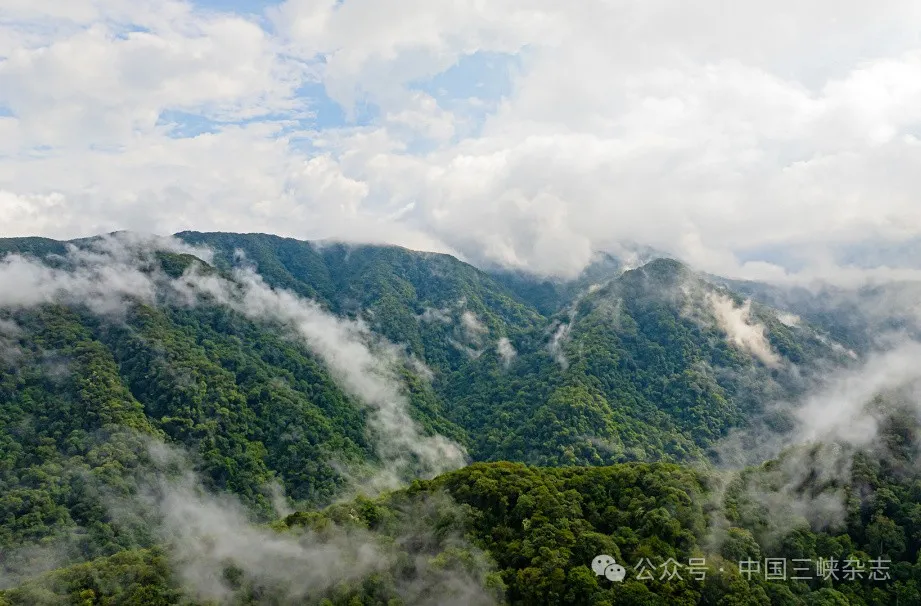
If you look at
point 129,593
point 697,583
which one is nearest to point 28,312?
point 129,593

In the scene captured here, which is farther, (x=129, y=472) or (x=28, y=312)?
(x=28, y=312)

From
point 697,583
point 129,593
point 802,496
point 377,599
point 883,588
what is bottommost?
point 129,593

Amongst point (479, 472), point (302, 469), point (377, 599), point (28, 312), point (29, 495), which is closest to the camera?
point (377, 599)

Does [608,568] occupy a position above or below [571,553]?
below

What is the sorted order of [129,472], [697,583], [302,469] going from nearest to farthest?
[697,583] → [129,472] → [302,469]

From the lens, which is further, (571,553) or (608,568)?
(571,553)

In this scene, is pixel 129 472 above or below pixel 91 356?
below

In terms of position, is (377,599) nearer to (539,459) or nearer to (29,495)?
(29,495)
